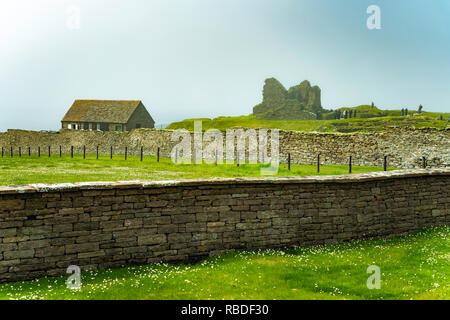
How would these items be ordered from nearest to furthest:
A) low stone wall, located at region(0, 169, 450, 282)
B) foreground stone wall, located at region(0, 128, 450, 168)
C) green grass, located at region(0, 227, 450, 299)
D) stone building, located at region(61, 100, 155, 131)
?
green grass, located at region(0, 227, 450, 299), low stone wall, located at region(0, 169, 450, 282), foreground stone wall, located at region(0, 128, 450, 168), stone building, located at region(61, 100, 155, 131)

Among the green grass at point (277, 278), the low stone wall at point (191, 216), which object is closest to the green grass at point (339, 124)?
the low stone wall at point (191, 216)

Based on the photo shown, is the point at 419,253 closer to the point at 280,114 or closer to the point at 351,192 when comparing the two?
the point at 351,192

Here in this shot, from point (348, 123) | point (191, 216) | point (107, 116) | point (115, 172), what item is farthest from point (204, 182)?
point (107, 116)

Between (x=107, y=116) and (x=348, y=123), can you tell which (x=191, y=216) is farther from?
(x=107, y=116)

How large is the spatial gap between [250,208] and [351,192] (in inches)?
125

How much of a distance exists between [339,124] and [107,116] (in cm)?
3732

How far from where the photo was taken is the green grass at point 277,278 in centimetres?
742

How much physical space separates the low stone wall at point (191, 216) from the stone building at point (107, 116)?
57186 millimetres

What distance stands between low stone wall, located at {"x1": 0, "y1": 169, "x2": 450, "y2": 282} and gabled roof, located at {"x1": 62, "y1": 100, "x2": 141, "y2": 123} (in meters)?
57.4

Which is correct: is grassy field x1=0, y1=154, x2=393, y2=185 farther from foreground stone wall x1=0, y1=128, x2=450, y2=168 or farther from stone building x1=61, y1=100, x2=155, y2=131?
stone building x1=61, y1=100, x2=155, y2=131

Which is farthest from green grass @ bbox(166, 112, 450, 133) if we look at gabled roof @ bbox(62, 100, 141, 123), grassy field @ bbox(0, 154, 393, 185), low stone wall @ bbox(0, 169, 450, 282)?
low stone wall @ bbox(0, 169, 450, 282)

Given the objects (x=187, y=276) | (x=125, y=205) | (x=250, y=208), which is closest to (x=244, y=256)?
(x=250, y=208)

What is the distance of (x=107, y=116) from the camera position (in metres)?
67.1

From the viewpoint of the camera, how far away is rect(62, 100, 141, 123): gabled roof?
66.5 m
